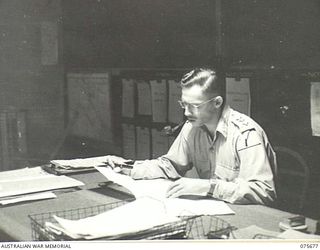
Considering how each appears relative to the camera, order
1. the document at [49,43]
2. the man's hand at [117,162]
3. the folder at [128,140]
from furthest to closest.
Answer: the folder at [128,140], the document at [49,43], the man's hand at [117,162]

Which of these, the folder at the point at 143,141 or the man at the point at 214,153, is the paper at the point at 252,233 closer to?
the man at the point at 214,153

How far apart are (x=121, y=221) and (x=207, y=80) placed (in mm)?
659

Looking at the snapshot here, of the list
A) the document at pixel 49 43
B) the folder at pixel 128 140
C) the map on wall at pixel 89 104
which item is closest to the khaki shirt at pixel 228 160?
the folder at pixel 128 140

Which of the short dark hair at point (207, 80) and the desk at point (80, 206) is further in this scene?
the short dark hair at point (207, 80)

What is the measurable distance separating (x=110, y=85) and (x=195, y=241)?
3.07 ft

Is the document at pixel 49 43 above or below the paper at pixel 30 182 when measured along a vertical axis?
above

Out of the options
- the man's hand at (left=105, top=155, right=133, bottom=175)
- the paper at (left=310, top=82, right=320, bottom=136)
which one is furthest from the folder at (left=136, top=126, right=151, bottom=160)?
the paper at (left=310, top=82, right=320, bottom=136)

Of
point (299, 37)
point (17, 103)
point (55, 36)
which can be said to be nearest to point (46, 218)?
point (17, 103)

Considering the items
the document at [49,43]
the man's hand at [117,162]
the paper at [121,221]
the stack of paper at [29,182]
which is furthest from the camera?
the document at [49,43]

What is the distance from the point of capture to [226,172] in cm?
153

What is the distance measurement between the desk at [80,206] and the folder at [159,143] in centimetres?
35

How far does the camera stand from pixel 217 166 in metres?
1.57

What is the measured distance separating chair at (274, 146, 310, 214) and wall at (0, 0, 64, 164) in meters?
0.88

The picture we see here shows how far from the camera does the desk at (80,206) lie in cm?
115
